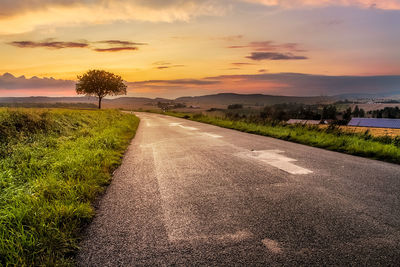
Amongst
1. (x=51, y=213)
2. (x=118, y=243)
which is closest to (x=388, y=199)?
(x=118, y=243)

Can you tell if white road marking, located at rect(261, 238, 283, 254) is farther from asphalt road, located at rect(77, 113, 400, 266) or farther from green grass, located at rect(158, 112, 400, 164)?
green grass, located at rect(158, 112, 400, 164)

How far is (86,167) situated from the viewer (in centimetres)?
619

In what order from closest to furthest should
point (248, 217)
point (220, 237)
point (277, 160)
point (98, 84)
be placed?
point (220, 237) < point (248, 217) < point (277, 160) < point (98, 84)

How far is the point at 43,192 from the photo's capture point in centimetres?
443

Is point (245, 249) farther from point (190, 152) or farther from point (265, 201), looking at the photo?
point (190, 152)

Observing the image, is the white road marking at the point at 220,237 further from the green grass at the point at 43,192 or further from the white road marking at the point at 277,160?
the white road marking at the point at 277,160

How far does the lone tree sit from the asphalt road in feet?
211

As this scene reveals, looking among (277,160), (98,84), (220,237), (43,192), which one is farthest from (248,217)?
(98,84)

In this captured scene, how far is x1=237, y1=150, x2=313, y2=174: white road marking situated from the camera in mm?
6152

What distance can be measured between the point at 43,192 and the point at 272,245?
12.3 feet

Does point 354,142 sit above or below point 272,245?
above

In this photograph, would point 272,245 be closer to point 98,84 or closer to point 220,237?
point 220,237

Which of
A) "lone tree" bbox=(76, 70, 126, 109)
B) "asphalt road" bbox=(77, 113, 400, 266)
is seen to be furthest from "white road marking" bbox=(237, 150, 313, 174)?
"lone tree" bbox=(76, 70, 126, 109)

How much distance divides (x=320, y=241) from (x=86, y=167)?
5.16m
